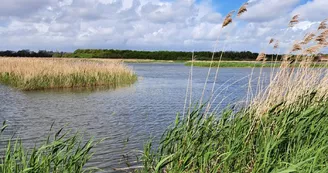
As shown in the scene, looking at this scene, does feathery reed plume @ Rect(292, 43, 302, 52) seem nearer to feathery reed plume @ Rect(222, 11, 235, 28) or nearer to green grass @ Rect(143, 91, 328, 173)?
green grass @ Rect(143, 91, 328, 173)

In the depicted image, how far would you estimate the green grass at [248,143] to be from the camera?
12.7ft

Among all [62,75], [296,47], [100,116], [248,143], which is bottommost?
[100,116]

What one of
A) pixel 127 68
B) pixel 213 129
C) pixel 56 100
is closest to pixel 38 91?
pixel 56 100

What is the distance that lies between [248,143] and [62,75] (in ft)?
53.6

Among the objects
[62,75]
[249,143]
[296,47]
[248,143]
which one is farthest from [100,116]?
[62,75]

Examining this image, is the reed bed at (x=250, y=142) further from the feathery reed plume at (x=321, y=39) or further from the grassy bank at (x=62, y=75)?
the grassy bank at (x=62, y=75)

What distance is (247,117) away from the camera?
4.96 meters

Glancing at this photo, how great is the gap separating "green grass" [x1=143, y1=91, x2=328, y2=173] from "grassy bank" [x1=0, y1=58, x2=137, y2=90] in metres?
14.8

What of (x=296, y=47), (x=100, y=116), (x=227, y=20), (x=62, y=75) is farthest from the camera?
(x=62, y=75)

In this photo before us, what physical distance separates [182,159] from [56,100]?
36.2 ft

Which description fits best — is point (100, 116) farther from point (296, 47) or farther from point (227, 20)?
point (227, 20)

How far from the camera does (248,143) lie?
177 inches

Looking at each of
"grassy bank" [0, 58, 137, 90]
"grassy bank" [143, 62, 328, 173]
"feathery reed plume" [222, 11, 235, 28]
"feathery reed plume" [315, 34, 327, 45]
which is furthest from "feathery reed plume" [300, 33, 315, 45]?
"grassy bank" [0, 58, 137, 90]

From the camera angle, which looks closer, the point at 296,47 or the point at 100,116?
the point at 296,47
